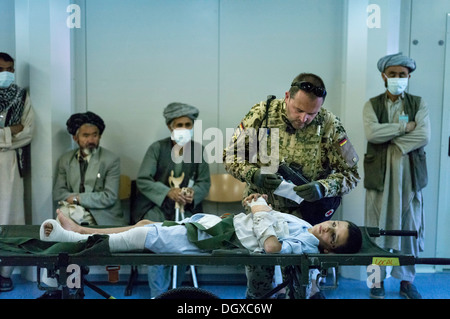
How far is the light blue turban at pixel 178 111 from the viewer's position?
13.9ft

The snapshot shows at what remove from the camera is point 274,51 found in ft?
14.4

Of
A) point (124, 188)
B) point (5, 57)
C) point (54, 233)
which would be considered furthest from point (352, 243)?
point (5, 57)

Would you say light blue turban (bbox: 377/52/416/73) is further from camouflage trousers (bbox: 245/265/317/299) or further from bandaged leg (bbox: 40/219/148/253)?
bandaged leg (bbox: 40/219/148/253)

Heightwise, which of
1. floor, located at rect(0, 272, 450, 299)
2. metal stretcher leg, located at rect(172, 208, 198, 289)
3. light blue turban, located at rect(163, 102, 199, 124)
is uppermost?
light blue turban, located at rect(163, 102, 199, 124)

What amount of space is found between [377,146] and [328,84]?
0.69 meters

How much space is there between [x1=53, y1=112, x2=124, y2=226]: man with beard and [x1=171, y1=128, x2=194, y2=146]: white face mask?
535 millimetres

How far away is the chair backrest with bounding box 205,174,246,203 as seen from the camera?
14.6 ft

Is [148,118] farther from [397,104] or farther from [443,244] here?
[443,244]

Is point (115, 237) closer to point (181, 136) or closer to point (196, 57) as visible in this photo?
point (181, 136)

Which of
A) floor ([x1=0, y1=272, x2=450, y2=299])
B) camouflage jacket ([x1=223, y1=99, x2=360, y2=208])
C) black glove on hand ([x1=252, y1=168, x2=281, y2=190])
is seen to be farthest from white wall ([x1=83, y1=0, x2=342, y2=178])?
black glove on hand ([x1=252, y1=168, x2=281, y2=190])

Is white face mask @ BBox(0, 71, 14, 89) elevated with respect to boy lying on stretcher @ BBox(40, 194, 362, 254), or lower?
elevated

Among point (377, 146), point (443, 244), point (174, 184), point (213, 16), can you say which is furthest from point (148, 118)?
point (443, 244)

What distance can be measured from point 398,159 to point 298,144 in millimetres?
1431

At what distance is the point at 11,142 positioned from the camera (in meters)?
4.21
